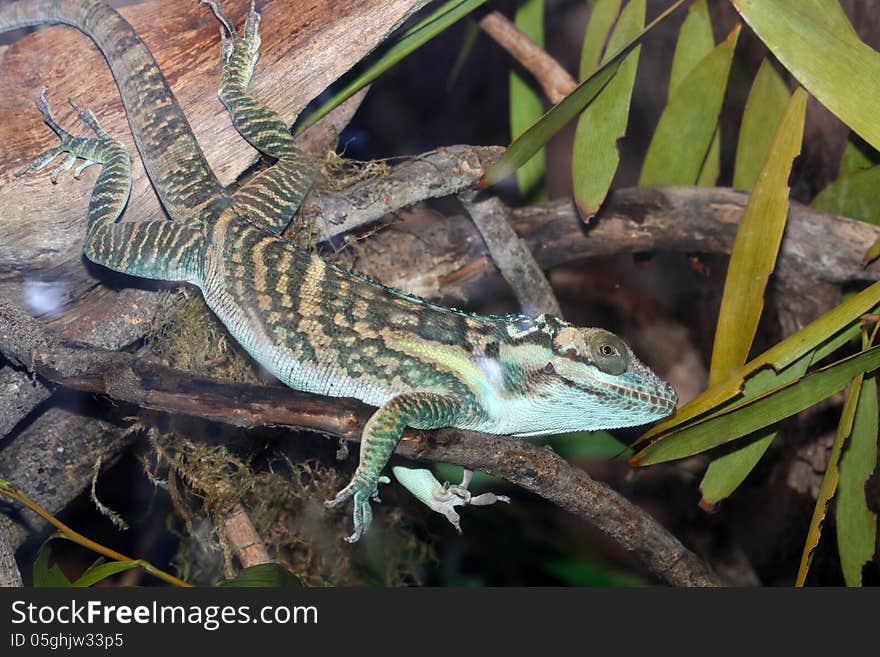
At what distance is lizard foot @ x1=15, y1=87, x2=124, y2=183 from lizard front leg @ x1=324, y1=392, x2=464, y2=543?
1.02 m

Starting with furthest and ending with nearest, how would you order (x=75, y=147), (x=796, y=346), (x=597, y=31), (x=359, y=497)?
1. (x=597, y=31)
2. (x=75, y=147)
3. (x=796, y=346)
4. (x=359, y=497)

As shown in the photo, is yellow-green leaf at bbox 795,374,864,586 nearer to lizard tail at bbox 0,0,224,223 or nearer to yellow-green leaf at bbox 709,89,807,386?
yellow-green leaf at bbox 709,89,807,386

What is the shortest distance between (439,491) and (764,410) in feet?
2.77

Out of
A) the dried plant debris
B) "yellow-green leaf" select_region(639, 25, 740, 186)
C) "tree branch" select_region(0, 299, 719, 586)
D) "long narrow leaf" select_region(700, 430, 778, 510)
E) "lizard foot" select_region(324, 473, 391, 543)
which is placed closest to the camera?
"tree branch" select_region(0, 299, 719, 586)

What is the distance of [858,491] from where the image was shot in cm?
182

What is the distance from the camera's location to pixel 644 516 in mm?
1753

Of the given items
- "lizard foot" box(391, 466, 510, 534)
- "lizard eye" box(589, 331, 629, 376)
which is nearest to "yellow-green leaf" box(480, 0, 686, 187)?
"lizard eye" box(589, 331, 629, 376)

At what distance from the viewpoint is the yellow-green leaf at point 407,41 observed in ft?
6.32

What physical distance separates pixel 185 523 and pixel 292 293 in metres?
0.80

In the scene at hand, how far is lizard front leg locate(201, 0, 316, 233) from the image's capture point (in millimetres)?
1863

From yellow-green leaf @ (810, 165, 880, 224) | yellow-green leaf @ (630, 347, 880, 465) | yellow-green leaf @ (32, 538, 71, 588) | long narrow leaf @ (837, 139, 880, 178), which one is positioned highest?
long narrow leaf @ (837, 139, 880, 178)

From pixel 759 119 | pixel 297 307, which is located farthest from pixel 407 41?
pixel 759 119

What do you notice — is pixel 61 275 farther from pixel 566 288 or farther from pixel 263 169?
pixel 566 288

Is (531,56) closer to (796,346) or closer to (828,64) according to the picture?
(828,64)
